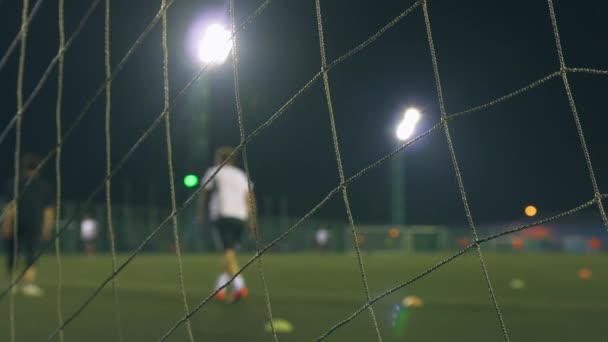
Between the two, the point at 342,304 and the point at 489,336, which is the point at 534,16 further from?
the point at 489,336

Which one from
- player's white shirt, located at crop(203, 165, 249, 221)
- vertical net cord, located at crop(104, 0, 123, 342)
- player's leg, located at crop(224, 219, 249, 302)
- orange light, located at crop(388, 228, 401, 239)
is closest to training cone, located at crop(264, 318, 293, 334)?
vertical net cord, located at crop(104, 0, 123, 342)

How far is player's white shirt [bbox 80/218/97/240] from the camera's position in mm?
25828

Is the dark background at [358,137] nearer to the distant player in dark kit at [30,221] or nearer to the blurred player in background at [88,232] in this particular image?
the blurred player in background at [88,232]

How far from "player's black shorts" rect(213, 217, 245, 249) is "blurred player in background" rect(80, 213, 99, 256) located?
19.4 meters

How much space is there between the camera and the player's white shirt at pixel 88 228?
84.7 feet

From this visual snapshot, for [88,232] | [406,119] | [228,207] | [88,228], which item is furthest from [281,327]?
[88,228]

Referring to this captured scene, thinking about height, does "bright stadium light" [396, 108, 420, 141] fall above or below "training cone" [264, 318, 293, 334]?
above

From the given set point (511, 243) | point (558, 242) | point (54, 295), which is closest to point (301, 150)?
point (511, 243)

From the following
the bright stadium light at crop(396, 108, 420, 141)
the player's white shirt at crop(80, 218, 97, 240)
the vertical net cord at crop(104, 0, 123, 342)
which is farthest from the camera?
the player's white shirt at crop(80, 218, 97, 240)

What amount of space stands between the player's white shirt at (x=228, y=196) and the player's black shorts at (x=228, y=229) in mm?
43

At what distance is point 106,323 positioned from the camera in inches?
184

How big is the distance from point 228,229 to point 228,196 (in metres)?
0.31

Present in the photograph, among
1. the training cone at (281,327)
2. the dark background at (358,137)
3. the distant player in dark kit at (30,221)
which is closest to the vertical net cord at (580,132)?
the training cone at (281,327)

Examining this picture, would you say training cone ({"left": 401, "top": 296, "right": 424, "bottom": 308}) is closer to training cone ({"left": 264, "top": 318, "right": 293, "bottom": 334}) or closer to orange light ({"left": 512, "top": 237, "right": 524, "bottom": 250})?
training cone ({"left": 264, "top": 318, "right": 293, "bottom": 334})
